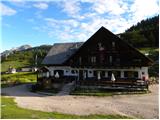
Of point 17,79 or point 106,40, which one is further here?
point 17,79

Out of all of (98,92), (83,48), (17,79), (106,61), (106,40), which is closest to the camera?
(98,92)

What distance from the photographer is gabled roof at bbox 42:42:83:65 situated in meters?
51.7

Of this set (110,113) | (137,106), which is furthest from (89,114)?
(137,106)

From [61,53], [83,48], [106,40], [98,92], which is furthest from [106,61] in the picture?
[61,53]

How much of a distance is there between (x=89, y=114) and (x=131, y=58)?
72.4 ft

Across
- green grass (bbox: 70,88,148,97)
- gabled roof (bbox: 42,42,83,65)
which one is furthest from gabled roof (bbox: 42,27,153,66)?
green grass (bbox: 70,88,148,97)

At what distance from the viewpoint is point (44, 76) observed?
48.6 meters

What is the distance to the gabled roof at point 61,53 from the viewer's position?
5166cm

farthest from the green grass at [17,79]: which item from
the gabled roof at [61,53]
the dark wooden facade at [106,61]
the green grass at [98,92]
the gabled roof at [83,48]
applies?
the green grass at [98,92]

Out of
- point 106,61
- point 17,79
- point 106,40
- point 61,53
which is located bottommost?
point 17,79

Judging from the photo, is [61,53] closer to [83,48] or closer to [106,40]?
[83,48]

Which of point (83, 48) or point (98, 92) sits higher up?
point (83, 48)

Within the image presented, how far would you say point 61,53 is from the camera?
53156 millimetres

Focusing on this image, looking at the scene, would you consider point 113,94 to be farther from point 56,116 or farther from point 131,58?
point 56,116
